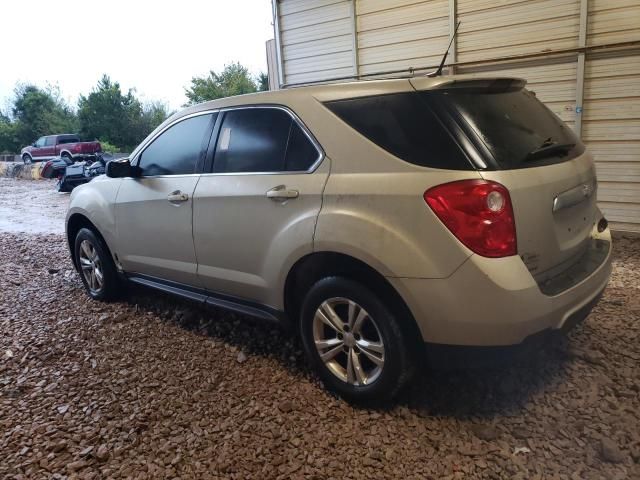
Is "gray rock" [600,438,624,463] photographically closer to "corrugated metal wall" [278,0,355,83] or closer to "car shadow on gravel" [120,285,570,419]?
"car shadow on gravel" [120,285,570,419]

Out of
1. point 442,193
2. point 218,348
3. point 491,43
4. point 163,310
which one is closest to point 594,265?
point 442,193

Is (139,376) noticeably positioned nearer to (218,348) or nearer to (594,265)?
(218,348)

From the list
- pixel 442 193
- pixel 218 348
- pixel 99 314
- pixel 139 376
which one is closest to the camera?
pixel 442 193

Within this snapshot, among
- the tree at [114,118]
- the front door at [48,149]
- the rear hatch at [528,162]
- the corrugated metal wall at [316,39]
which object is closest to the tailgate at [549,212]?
the rear hatch at [528,162]

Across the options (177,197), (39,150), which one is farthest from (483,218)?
(39,150)

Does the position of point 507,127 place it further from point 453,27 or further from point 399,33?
point 399,33

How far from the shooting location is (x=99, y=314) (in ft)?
14.1

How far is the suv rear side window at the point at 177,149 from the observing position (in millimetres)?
3494

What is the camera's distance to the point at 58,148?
81.9 feet

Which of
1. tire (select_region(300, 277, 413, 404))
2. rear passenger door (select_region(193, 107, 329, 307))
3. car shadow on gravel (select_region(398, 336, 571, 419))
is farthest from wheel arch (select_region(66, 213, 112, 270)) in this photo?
car shadow on gravel (select_region(398, 336, 571, 419))

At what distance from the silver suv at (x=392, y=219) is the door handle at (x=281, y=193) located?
0.5 inches

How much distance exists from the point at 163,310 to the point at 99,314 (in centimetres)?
55

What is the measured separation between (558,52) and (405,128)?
467 cm

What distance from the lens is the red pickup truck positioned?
79.0 ft
